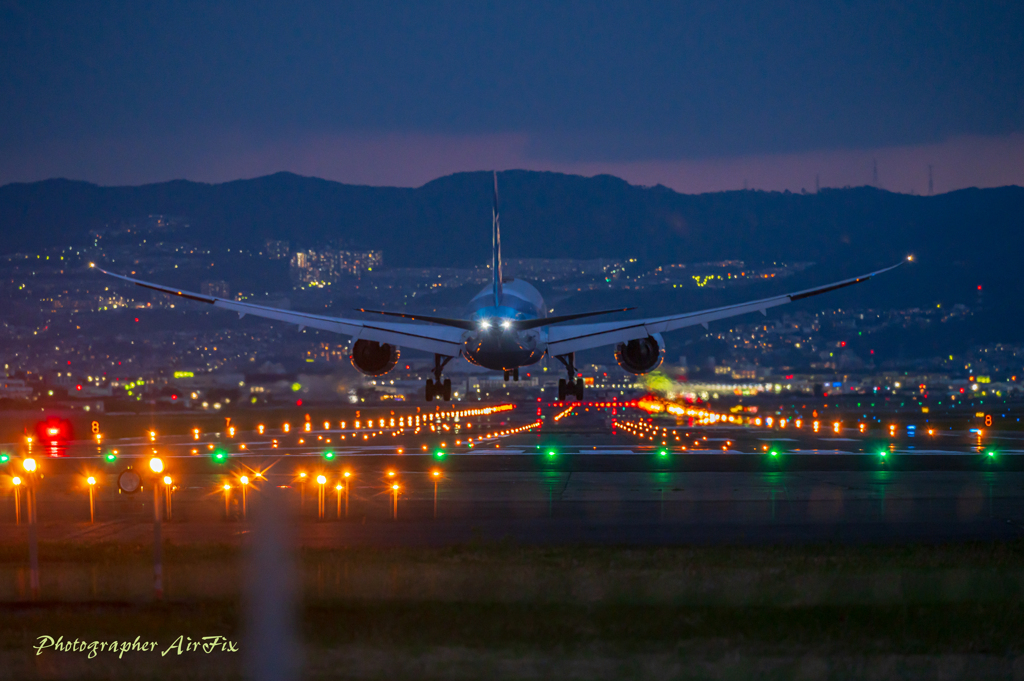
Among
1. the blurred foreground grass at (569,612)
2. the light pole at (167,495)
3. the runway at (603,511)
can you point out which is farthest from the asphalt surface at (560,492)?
the blurred foreground grass at (569,612)

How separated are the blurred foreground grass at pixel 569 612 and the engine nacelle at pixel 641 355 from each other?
28.2 metres

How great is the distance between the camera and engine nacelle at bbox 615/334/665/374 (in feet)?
148

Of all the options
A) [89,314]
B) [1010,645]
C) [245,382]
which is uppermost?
[89,314]

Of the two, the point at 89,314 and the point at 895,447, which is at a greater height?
the point at 89,314

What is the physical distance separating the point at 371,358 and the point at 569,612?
32576 mm

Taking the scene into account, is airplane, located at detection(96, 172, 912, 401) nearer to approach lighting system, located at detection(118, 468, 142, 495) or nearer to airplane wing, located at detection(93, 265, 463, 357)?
airplane wing, located at detection(93, 265, 463, 357)

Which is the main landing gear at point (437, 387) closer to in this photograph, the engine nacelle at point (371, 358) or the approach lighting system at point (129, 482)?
the engine nacelle at point (371, 358)

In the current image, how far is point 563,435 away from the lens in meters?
49.4

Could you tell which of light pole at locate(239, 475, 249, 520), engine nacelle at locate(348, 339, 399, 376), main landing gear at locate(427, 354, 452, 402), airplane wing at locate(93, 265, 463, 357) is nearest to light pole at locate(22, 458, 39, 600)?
light pole at locate(239, 475, 249, 520)

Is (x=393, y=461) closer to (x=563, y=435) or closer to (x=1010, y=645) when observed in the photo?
(x=563, y=435)

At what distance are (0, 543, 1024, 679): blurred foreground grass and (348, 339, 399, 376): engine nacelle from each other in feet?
90.8

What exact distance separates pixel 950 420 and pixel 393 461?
45087mm

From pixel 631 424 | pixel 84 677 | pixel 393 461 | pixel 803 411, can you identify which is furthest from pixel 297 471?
pixel 803 411

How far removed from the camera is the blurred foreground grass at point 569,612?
1096 centimetres
